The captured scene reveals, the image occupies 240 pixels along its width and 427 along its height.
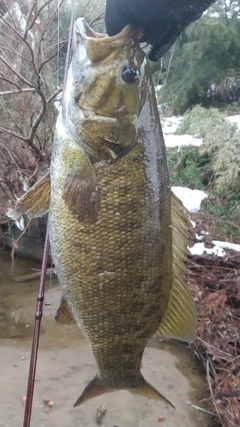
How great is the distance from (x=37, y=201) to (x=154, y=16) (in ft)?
2.61

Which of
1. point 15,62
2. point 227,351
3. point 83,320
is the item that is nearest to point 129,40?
point 83,320

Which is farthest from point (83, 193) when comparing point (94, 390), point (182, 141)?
point (182, 141)

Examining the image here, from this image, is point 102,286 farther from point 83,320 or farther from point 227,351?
point 227,351

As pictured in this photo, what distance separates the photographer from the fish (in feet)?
4.79

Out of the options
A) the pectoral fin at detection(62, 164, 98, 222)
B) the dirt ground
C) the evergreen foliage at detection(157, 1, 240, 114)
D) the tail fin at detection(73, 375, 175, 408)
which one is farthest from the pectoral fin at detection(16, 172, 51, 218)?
the evergreen foliage at detection(157, 1, 240, 114)

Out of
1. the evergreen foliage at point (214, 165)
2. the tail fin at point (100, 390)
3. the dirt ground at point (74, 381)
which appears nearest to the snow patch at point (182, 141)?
the evergreen foliage at point (214, 165)

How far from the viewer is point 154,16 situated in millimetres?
1478

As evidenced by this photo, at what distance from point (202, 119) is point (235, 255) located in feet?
20.0

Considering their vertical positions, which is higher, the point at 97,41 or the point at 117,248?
the point at 97,41

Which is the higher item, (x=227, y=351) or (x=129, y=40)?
(x=129, y=40)

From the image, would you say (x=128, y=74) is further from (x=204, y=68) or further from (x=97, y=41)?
(x=204, y=68)

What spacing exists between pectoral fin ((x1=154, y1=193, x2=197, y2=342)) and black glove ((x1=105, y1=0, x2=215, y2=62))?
649 millimetres

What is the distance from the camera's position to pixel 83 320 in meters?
1.64

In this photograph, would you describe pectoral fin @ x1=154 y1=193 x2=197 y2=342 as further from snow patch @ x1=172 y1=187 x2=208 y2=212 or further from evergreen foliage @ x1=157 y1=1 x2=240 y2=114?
evergreen foliage @ x1=157 y1=1 x2=240 y2=114
